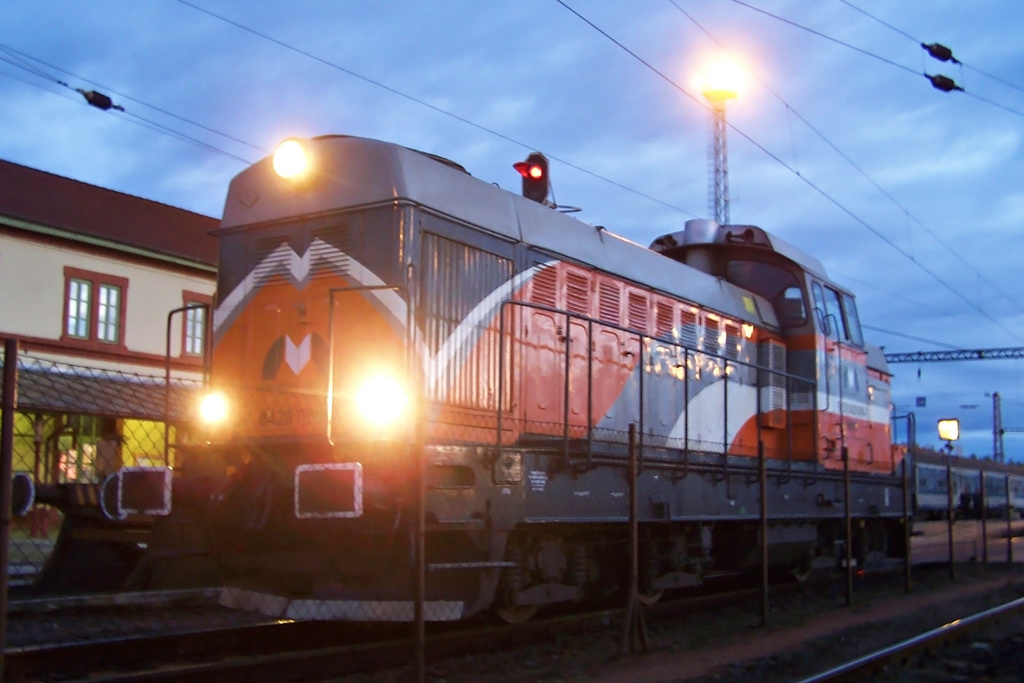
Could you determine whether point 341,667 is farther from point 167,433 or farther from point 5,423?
point 5,423

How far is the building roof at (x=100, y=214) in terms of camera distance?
1927cm

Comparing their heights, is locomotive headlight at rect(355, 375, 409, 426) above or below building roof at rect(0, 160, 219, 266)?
below

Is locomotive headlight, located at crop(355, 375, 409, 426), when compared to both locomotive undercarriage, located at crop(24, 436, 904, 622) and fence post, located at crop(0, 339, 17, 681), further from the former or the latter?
fence post, located at crop(0, 339, 17, 681)

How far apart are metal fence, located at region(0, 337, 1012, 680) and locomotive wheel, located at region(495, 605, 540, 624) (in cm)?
2

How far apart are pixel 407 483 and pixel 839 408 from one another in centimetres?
795

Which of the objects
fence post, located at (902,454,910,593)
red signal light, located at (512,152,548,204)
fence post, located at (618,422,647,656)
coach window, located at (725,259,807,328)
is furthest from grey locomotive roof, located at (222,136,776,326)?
fence post, located at (902,454,910,593)

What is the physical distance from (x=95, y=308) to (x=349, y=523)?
1540 centimetres

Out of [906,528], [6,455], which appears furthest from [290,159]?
[906,528]

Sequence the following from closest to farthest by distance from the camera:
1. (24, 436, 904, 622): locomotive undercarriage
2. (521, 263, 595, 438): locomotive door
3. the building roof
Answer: (24, 436, 904, 622): locomotive undercarriage, (521, 263, 595, 438): locomotive door, the building roof

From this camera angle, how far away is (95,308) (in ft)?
65.7

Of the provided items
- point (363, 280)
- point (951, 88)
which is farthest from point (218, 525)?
point (951, 88)

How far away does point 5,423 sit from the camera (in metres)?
4.59

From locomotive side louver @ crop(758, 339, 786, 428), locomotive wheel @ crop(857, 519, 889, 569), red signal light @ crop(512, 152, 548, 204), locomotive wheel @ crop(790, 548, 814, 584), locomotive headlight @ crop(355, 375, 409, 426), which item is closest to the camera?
locomotive headlight @ crop(355, 375, 409, 426)

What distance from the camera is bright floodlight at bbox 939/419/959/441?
18859 millimetres
